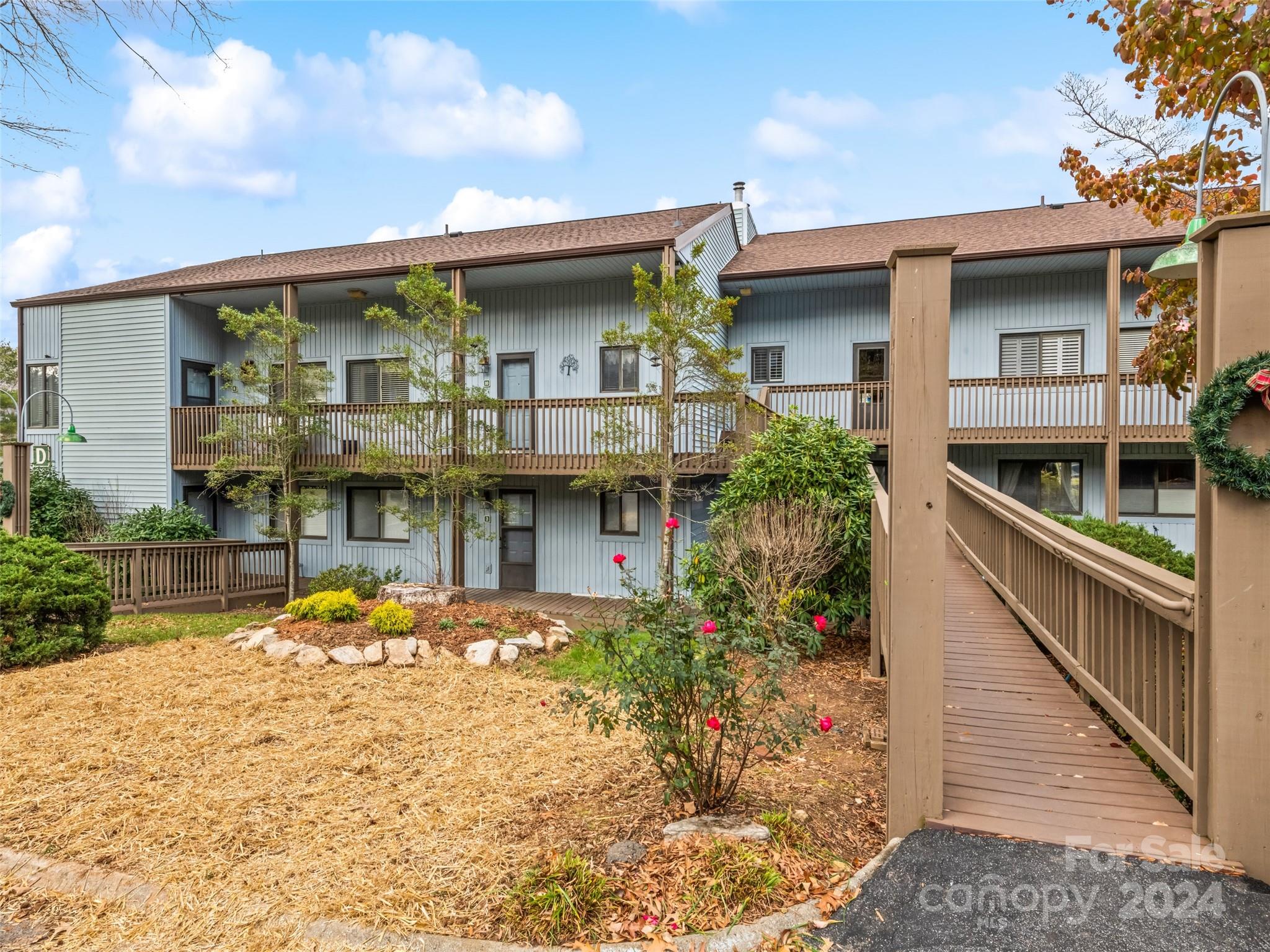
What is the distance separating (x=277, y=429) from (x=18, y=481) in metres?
3.90

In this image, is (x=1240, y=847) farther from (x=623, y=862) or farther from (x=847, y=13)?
(x=847, y=13)

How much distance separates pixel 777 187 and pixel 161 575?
76.9 ft

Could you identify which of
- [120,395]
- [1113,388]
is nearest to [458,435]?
[120,395]

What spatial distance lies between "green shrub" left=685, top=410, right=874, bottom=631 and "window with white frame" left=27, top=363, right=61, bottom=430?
1615 centimetres

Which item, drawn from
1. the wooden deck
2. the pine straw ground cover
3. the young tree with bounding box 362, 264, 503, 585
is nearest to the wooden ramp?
the pine straw ground cover

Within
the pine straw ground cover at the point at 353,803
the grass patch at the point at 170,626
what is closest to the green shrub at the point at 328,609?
the grass patch at the point at 170,626

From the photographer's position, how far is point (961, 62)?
32.0 ft

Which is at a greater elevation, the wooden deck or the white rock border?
the white rock border

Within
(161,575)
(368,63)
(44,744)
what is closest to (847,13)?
(368,63)

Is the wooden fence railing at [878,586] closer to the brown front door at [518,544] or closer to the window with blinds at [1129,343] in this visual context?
the brown front door at [518,544]

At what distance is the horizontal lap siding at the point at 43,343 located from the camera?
1527 centimetres

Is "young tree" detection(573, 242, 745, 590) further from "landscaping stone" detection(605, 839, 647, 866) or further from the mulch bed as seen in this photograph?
"landscaping stone" detection(605, 839, 647, 866)

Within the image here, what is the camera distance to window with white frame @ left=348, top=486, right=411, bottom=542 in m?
14.2

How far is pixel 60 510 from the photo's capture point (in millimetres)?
14281
